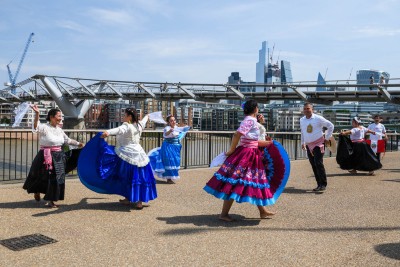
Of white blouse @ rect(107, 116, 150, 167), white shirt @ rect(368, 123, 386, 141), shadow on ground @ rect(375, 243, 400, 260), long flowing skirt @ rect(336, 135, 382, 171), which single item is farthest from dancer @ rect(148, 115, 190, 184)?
white shirt @ rect(368, 123, 386, 141)

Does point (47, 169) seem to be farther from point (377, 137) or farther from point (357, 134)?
point (377, 137)

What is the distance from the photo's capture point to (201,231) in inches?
186

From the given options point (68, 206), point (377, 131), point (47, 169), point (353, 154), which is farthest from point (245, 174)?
point (377, 131)

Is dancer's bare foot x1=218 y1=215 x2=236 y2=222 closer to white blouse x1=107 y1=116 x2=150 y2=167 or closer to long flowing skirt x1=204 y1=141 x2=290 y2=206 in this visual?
long flowing skirt x1=204 y1=141 x2=290 y2=206

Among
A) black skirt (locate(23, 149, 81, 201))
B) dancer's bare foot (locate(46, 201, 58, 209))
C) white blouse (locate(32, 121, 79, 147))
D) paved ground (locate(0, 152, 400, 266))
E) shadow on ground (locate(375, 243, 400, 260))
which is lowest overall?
shadow on ground (locate(375, 243, 400, 260))

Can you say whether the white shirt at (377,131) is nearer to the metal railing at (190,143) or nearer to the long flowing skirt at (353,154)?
the long flowing skirt at (353,154)

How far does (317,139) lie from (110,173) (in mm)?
3992

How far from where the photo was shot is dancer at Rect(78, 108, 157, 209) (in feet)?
19.6

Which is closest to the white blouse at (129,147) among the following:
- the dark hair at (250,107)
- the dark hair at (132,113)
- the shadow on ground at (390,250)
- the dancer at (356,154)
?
the dark hair at (132,113)

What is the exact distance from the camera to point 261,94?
171 feet

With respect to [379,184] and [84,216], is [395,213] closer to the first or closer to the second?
[379,184]

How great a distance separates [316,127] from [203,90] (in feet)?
171

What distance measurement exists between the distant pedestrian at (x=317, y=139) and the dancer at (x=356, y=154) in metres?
2.98

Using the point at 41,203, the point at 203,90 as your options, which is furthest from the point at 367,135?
the point at 203,90
